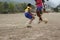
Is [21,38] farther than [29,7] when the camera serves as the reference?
No

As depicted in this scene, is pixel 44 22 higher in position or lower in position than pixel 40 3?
lower

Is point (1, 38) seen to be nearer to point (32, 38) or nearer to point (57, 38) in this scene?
point (32, 38)

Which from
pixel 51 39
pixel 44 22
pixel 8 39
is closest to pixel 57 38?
pixel 51 39

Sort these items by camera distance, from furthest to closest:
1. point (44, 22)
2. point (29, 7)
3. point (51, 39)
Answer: point (44, 22) < point (29, 7) < point (51, 39)

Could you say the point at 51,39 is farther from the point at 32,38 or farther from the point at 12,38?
the point at 12,38

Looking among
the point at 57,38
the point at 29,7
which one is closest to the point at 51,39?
the point at 57,38

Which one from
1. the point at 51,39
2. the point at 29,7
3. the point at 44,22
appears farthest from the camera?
the point at 44,22

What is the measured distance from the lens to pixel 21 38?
9.21m

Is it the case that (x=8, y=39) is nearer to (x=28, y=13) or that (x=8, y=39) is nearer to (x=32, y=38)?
(x=32, y=38)

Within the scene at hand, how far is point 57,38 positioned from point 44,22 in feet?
23.6

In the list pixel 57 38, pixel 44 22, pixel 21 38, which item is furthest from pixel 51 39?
pixel 44 22

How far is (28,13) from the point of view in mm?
14469

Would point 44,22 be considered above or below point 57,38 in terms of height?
below

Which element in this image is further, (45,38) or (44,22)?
(44,22)
